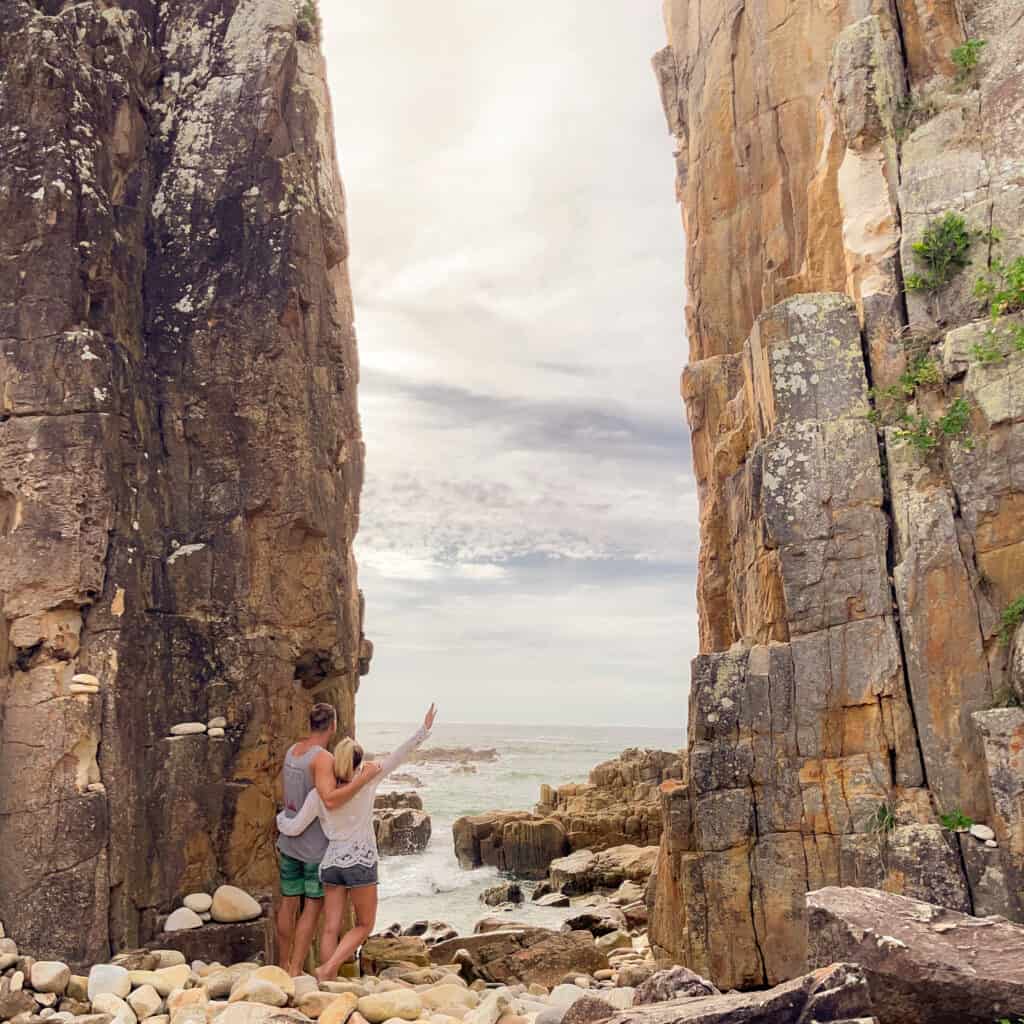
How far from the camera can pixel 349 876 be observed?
8.03 m

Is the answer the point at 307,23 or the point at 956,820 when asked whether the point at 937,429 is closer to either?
the point at 956,820

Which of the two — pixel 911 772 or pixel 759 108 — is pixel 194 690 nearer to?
pixel 911 772

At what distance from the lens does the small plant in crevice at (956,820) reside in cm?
999

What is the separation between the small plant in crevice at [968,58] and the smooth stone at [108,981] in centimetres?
1321

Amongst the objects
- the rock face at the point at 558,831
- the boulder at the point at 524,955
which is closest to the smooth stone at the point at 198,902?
the boulder at the point at 524,955

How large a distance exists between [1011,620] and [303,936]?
7.50 m

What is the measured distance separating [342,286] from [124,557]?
7171 millimetres

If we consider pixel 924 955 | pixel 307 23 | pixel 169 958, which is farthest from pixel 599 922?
pixel 307 23

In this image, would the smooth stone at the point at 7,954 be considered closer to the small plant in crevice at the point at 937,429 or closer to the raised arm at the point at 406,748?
the raised arm at the point at 406,748

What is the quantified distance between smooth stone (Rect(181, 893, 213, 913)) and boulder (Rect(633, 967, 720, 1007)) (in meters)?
4.51

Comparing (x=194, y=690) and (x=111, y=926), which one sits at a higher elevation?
(x=194, y=690)

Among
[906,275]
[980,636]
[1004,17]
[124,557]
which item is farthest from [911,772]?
[1004,17]

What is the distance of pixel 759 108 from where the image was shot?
19.1 meters

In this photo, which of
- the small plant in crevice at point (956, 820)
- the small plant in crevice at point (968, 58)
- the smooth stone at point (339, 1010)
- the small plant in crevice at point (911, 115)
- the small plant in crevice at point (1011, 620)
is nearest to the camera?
the smooth stone at point (339, 1010)
